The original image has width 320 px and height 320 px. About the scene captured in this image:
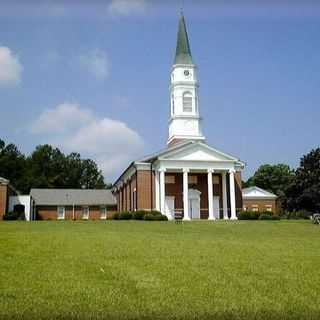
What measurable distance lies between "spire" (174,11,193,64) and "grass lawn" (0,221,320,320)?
145ft

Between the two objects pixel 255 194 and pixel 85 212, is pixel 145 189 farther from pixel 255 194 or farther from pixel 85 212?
pixel 255 194

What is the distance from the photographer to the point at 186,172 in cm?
5303

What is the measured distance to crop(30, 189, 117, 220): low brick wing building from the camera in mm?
69938

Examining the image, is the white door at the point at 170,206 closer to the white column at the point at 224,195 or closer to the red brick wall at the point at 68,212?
the white column at the point at 224,195

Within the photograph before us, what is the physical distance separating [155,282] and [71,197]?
60.8 metres

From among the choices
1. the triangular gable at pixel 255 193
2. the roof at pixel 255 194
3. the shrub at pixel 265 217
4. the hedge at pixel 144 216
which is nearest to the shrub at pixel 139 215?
the hedge at pixel 144 216

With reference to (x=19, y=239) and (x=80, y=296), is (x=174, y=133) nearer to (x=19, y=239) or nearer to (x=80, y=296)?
A: (x=19, y=239)

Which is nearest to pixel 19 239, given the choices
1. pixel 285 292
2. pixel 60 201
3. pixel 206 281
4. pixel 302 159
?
pixel 206 281

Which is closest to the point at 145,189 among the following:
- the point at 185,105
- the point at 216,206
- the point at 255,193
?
the point at 216,206

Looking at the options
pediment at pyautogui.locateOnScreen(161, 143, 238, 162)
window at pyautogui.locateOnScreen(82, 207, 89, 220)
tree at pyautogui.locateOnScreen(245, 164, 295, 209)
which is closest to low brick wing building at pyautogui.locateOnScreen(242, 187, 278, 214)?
→ tree at pyautogui.locateOnScreen(245, 164, 295, 209)

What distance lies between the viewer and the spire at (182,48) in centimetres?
6078

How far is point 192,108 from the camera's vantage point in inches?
2341

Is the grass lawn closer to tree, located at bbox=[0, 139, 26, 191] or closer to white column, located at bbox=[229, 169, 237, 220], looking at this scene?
white column, located at bbox=[229, 169, 237, 220]

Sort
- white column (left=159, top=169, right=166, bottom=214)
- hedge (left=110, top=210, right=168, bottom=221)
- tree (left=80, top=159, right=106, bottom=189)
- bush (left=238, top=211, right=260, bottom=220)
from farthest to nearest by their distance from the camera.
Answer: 1. tree (left=80, top=159, right=106, bottom=189)
2. white column (left=159, top=169, right=166, bottom=214)
3. bush (left=238, top=211, right=260, bottom=220)
4. hedge (left=110, top=210, right=168, bottom=221)
